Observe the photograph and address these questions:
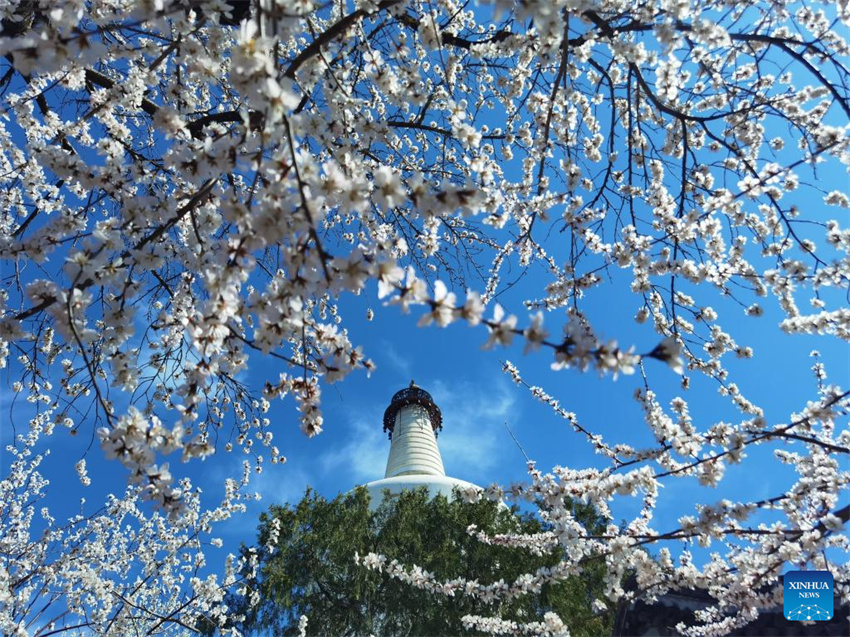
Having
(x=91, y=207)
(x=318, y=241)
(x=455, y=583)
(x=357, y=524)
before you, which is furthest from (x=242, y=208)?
(x=357, y=524)

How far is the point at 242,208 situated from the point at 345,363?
762 mm

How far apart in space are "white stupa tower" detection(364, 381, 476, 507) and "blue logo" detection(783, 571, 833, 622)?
14.0 m

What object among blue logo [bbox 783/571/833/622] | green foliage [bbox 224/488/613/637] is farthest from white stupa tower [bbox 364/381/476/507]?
blue logo [bbox 783/571/833/622]

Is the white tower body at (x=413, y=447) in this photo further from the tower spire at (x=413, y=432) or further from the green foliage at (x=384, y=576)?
the green foliage at (x=384, y=576)

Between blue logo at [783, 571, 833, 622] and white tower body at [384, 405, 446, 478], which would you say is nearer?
blue logo at [783, 571, 833, 622]

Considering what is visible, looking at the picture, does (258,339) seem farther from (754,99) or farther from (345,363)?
(754,99)

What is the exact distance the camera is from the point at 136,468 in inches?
76.9

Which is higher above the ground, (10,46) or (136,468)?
(10,46)

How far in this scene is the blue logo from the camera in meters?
4.25

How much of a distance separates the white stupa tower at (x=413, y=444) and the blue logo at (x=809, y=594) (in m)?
14.0

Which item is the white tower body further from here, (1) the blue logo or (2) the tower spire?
(1) the blue logo

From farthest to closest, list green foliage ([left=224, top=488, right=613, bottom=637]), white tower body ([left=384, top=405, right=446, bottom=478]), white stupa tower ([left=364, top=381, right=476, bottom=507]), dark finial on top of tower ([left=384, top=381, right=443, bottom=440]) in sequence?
1. dark finial on top of tower ([left=384, top=381, right=443, bottom=440])
2. white tower body ([left=384, top=405, right=446, bottom=478])
3. white stupa tower ([left=364, top=381, right=476, bottom=507])
4. green foliage ([left=224, top=488, right=613, bottom=637])

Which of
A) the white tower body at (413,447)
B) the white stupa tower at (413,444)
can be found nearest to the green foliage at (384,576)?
the white stupa tower at (413,444)

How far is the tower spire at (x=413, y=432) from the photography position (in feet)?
72.7
